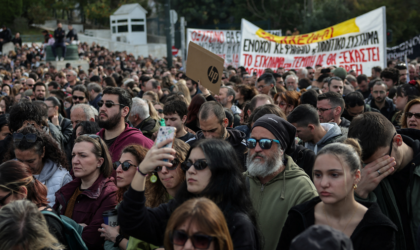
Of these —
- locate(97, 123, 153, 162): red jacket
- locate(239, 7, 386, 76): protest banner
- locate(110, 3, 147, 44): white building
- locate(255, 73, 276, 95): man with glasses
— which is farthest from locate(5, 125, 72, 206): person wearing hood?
locate(110, 3, 147, 44): white building

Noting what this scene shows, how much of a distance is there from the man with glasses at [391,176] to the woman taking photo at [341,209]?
0.93 feet

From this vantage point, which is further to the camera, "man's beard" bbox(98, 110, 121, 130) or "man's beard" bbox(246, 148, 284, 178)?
"man's beard" bbox(98, 110, 121, 130)

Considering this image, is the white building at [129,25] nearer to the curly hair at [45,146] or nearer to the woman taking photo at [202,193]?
the curly hair at [45,146]

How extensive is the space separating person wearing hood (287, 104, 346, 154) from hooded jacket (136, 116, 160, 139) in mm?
2141

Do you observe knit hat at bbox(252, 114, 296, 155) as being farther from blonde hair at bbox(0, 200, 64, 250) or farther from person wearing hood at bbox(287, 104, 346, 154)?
blonde hair at bbox(0, 200, 64, 250)

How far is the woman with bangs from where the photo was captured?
340 cm

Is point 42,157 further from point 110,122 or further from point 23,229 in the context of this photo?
point 23,229

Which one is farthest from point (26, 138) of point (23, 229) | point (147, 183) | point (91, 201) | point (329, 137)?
point (329, 137)

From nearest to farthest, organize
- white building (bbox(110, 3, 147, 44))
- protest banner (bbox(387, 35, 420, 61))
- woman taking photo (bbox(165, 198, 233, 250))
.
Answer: woman taking photo (bbox(165, 198, 233, 250)), protest banner (bbox(387, 35, 420, 61)), white building (bbox(110, 3, 147, 44))

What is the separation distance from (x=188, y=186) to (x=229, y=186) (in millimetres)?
252

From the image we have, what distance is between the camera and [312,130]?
15.3ft

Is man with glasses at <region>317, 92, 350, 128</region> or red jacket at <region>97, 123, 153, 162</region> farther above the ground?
man with glasses at <region>317, 92, 350, 128</region>

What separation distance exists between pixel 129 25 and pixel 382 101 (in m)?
46.6

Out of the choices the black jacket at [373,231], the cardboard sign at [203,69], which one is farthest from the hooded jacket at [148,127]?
the black jacket at [373,231]
